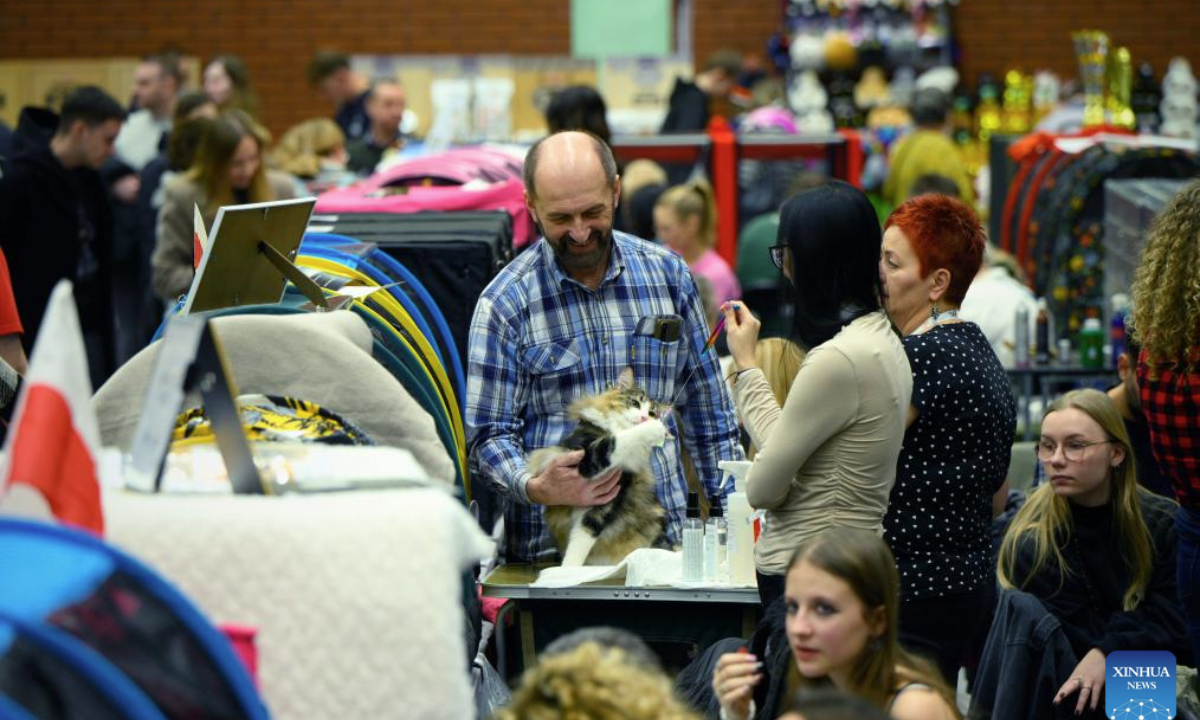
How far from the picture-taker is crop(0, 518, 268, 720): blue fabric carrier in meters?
1.57

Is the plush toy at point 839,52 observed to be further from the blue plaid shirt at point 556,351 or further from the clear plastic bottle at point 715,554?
the clear plastic bottle at point 715,554

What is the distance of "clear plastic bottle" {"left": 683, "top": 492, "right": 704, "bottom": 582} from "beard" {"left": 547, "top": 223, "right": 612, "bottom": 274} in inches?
23.2

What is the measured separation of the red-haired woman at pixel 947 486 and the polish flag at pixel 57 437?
6.03ft

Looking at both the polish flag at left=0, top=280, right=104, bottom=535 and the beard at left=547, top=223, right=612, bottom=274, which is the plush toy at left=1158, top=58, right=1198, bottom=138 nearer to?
the beard at left=547, top=223, right=612, bottom=274

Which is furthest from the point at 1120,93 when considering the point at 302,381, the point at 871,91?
the point at 302,381

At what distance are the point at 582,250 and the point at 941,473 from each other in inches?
35.2

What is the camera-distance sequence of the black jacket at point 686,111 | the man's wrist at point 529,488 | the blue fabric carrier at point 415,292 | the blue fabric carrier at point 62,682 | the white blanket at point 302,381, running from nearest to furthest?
the blue fabric carrier at point 62,682
the white blanket at point 302,381
the man's wrist at point 529,488
the blue fabric carrier at point 415,292
the black jacket at point 686,111

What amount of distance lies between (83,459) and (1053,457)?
114 inches

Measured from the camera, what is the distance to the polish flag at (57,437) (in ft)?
5.65

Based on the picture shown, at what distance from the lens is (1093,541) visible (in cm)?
414

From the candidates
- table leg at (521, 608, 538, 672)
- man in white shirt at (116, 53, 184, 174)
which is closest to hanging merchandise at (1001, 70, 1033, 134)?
man in white shirt at (116, 53, 184, 174)

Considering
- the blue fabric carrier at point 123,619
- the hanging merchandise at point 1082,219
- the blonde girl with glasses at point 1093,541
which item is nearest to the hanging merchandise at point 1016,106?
the hanging merchandise at point 1082,219

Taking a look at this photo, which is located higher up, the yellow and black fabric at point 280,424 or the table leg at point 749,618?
the yellow and black fabric at point 280,424

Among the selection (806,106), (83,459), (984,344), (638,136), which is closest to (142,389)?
(83,459)
